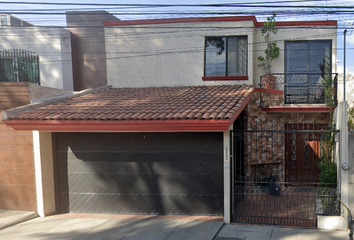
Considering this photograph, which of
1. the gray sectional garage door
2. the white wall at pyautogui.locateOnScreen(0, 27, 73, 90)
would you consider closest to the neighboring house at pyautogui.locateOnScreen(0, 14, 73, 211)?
the gray sectional garage door

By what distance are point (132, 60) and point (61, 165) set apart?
17.1 ft

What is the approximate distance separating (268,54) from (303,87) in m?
1.88

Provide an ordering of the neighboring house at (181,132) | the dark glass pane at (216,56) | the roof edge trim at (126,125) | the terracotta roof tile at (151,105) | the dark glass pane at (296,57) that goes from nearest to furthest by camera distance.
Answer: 1. the roof edge trim at (126,125)
2. the terracotta roof tile at (151,105)
3. the neighboring house at (181,132)
4. the dark glass pane at (216,56)
5. the dark glass pane at (296,57)

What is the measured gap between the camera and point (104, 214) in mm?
8836

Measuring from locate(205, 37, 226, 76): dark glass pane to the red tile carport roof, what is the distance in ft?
6.81

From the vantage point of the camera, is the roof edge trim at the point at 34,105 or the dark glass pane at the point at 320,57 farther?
the dark glass pane at the point at 320,57

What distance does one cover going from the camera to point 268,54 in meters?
12.3

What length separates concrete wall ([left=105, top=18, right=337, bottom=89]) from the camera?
12055 millimetres

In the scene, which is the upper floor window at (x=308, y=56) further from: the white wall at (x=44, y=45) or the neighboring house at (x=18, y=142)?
the white wall at (x=44, y=45)

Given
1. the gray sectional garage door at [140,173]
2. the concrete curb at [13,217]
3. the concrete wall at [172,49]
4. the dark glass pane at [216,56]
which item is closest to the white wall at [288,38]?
the concrete wall at [172,49]

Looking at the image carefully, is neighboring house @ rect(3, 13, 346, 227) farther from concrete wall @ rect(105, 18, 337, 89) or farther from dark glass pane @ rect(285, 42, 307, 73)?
dark glass pane @ rect(285, 42, 307, 73)

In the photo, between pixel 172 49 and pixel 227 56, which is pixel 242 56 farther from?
pixel 172 49

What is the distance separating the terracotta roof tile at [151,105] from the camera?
7.79 meters

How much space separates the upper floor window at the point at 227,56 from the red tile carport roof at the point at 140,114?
206cm
